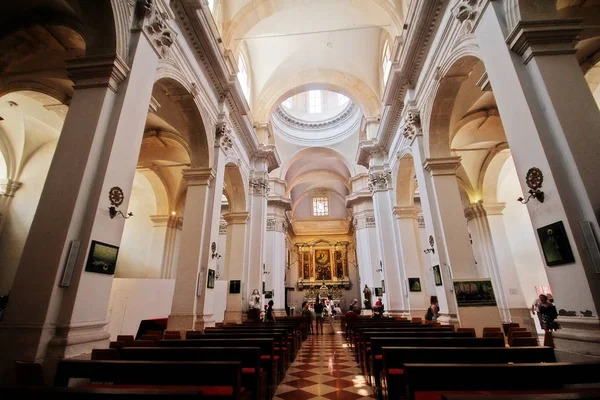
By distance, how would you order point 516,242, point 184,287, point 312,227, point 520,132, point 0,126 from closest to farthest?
point 520,132
point 184,287
point 0,126
point 516,242
point 312,227

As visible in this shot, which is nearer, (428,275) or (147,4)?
(147,4)

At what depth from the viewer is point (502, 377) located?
7.04 ft

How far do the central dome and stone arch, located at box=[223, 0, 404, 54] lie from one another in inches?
437

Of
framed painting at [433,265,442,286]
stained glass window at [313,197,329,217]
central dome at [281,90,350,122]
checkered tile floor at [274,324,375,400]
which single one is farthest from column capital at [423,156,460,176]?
stained glass window at [313,197,329,217]

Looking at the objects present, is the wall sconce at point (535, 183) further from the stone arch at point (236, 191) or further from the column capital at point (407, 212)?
the stone arch at point (236, 191)

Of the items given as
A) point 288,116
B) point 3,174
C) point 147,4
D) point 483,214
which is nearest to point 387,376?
point 147,4

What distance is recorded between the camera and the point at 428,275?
14961 millimetres

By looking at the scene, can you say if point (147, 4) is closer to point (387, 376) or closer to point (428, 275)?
point (387, 376)

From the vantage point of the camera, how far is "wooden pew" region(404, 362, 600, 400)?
2.10m

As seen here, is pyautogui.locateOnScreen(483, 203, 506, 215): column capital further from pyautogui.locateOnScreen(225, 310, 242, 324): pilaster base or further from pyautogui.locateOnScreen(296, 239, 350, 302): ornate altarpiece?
pyautogui.locateOnScreen(296, 239, 350, 302): ornate altarpiece

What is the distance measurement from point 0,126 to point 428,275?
18.0 metres

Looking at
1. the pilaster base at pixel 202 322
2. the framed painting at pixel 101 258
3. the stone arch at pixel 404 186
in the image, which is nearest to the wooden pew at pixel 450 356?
the framed painting at pixel 101 258

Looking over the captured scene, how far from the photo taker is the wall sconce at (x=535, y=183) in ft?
11.7

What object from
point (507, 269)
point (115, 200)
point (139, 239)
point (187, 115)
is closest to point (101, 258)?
point (115, 200)
